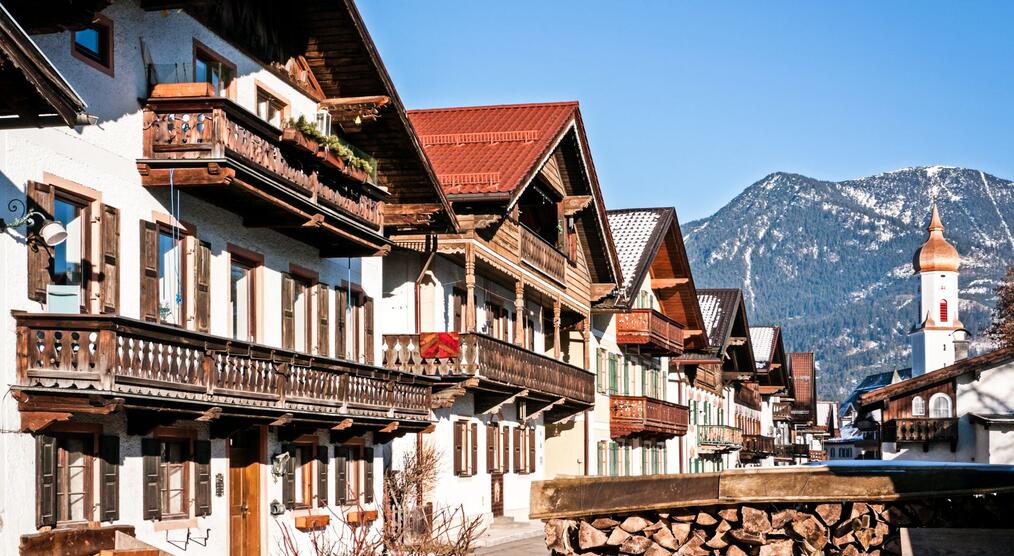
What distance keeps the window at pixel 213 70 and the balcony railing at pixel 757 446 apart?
2495 inches

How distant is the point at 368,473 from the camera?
3048 cm

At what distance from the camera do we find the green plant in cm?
2311

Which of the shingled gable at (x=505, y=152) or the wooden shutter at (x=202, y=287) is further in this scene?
the shingled gable at (x=505, y=152)

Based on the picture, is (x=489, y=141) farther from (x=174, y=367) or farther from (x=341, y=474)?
(x=174, y=367)

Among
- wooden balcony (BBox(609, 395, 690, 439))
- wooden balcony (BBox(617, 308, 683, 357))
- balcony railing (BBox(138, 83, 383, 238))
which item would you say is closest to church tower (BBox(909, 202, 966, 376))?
wooden balcony (BBox(617, 308, 683, 357))

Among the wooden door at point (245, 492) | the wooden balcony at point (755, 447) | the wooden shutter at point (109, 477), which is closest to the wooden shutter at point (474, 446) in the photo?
the wooden door at point (245, 492)

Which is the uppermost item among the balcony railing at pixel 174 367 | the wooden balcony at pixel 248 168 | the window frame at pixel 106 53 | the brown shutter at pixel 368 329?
the window frame at pixel 106 53

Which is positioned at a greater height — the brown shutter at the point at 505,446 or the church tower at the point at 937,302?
the church tower at the point at 937,302

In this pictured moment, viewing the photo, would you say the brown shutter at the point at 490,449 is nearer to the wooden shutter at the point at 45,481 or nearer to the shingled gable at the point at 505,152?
the shingled gable at the point at 505,152

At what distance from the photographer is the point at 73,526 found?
18.5 meters

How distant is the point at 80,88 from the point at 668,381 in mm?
49284

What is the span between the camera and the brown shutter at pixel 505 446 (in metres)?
41.4

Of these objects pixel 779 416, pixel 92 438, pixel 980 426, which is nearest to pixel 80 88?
pixel 92 438

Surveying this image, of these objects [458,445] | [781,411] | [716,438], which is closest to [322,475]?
[458,445]
